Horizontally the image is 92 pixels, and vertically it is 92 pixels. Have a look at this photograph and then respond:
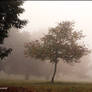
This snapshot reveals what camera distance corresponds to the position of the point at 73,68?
286 feet

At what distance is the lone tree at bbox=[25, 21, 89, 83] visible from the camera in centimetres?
4194


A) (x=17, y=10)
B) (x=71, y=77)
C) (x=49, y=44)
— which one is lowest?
(x=71, y=77)

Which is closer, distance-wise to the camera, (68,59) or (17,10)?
→ (17,10)

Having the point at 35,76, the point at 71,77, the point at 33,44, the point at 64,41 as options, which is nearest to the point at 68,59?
the point at 64,41

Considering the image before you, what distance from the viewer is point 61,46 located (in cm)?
4231

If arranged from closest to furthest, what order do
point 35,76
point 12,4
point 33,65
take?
point 12,4
point 33,65
point 35,76

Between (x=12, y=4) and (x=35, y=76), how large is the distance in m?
52.1

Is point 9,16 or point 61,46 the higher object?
point 9,16

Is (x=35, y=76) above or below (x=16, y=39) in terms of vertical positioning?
below

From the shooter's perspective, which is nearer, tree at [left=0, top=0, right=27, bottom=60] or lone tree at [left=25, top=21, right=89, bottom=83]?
tree at [left=0, top=0, right=27, bottom=60]

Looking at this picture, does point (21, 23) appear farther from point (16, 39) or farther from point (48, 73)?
point (48, 73)

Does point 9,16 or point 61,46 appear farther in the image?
point 61,46

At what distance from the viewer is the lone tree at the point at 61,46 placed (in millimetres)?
41938

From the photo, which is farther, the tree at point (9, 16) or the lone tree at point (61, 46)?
the lone tree at point (61, 46)
